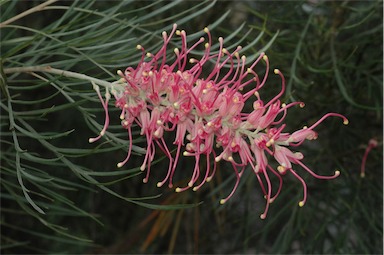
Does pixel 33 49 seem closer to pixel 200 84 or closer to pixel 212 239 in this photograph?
pixel 200 84

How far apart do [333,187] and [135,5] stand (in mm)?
357

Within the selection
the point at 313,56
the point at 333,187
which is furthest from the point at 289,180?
the point at 313,56

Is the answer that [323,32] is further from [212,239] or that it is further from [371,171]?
[212,239]

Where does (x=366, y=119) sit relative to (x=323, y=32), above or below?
below

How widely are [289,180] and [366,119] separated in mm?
138

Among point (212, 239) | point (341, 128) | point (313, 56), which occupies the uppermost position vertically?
point (313, 56)

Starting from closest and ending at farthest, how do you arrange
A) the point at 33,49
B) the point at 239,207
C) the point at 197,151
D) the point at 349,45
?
the point at 197,151
the point at 33,49
the point at 349,45
the point at 239,207

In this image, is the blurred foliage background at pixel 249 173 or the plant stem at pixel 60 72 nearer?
the plant stem at pixel 60 72

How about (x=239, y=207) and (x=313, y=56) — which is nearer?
(x=313, y=56)

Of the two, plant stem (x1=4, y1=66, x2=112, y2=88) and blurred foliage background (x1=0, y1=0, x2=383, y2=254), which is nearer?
plant stem (x1=4, y1=66, x2=112, y2=88)

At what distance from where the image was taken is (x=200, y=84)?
1.60ft

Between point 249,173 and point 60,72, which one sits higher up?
point 60,72

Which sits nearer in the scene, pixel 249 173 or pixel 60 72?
pixel 60 72

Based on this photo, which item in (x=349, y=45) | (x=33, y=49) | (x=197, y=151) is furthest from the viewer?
(x=349, y=45)
